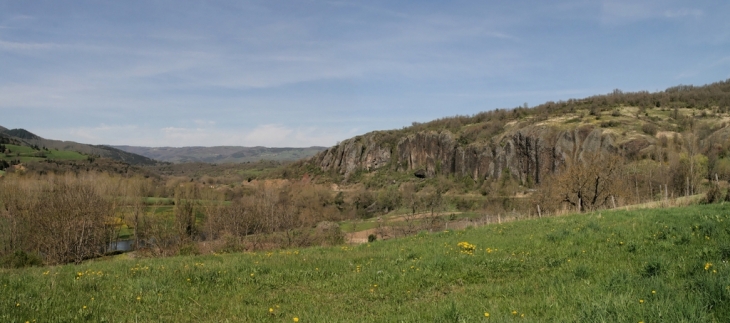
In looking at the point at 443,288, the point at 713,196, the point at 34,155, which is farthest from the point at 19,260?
the point at 34,155

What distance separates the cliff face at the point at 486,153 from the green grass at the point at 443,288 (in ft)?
318

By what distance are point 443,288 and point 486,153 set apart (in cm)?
13804

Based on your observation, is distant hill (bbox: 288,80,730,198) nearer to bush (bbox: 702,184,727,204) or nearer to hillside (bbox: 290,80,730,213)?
hillside (bbox: 290,80,730,213)

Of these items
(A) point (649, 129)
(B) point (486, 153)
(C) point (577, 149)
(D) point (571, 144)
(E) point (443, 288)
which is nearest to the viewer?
(E) point (443, 288)

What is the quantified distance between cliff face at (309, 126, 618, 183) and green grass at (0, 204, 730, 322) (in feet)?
318

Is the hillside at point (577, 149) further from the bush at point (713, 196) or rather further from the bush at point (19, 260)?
the bush at point (19, 260)

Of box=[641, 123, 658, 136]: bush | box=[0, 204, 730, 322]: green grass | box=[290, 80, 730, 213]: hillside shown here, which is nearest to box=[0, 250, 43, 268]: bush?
box=[0, 204, 730, 322]: green grass

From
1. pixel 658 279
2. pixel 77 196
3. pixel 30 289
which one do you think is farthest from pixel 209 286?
pixel 77 196

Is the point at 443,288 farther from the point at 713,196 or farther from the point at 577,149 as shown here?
the point at 577,149

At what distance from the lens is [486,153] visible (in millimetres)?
140500

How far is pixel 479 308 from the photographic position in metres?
6.36

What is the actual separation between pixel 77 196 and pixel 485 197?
10020 cm

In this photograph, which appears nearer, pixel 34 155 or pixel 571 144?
pixel 571 144

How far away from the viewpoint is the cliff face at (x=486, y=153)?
4242 inches
